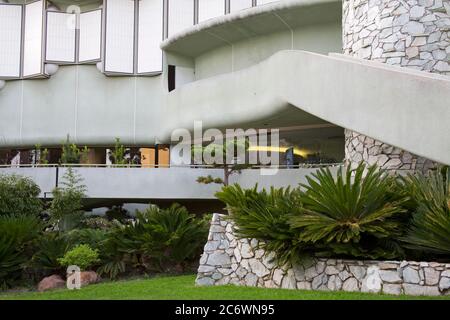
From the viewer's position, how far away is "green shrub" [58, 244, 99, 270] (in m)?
14.7

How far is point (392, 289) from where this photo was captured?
970cm

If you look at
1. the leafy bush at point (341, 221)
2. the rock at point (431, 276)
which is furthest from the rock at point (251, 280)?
the rock at point (431, 276)

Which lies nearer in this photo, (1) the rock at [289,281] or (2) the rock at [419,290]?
(2) the rock at [419,290]

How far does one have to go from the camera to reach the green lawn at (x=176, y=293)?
9758 mm

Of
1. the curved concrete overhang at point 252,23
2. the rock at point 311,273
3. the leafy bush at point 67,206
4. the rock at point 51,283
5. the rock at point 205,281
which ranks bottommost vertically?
the rock at point 51,283

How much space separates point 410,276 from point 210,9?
21.7 meters

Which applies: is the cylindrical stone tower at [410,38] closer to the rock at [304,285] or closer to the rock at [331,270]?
the rock at [331,270]

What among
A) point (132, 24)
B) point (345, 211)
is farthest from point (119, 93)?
point (345, 211)

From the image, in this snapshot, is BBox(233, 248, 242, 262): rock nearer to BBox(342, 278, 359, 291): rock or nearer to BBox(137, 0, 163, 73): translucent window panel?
BBox(342, 278, 359, 291): rock

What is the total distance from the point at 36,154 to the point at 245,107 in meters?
15.1

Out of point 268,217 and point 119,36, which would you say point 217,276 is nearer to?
point 268,217

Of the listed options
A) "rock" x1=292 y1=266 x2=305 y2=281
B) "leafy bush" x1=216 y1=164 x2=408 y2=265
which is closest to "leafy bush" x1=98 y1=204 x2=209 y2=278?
"leafy bush" x1=216 y1=164 x2=408 y2=265

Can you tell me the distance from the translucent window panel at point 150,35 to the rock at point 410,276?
21.8 metres

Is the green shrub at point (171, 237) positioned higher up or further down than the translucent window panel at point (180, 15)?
further down
